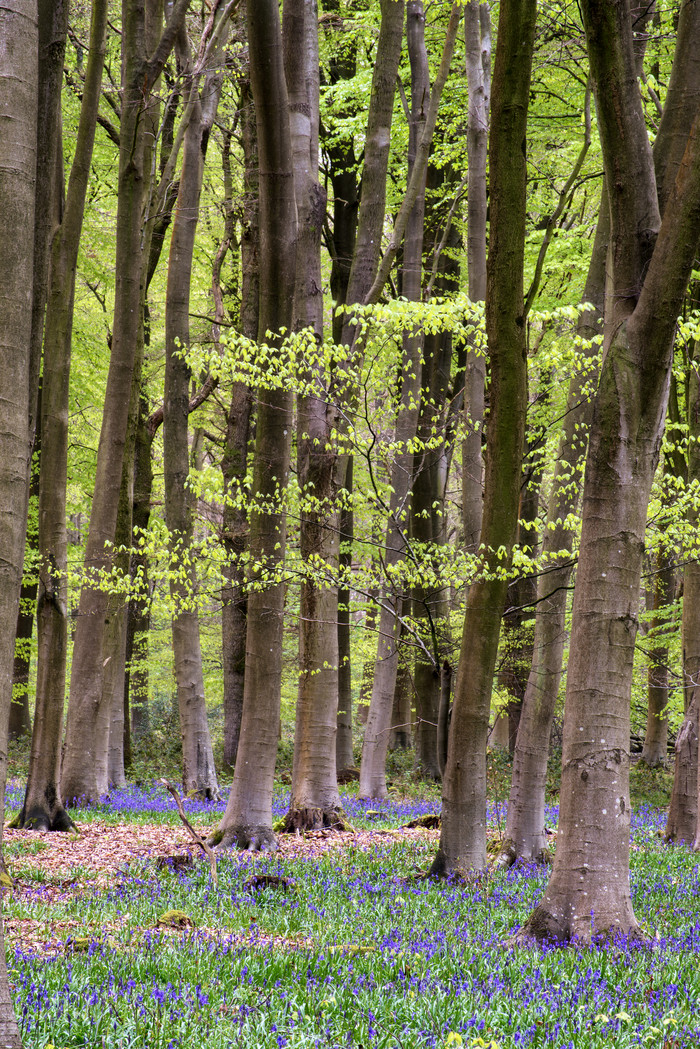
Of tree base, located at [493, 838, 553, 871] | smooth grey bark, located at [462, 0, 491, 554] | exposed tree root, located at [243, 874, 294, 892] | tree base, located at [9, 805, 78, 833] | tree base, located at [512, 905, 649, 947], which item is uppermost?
smooth grey bark, located at [462, 0, 491, 554]

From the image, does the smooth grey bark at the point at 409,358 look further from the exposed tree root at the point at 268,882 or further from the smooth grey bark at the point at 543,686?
the exposed tree root at the point at 268,882

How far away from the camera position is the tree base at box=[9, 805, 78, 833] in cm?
945

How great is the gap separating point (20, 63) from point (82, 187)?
8.04 m

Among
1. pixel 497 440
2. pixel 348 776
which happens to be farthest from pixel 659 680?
pixel 497 440

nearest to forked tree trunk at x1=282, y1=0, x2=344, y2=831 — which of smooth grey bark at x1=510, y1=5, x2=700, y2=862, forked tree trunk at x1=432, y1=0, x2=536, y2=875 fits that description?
smooth grey bark at x1=510, y1=5, x2=700, y2=862

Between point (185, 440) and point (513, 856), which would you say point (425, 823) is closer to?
point (513, 856)

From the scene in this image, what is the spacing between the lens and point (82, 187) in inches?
419

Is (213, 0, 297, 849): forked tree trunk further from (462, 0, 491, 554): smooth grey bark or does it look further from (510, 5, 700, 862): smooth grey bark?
(462, 0, 491, 554): smooth grey bark

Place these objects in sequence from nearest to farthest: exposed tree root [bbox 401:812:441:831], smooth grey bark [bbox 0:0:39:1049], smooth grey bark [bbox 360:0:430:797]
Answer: smooth grey bark [bbox 0:0:39:1049] < exposed tree root [bbox 401:812:441:831] < smooth grey bark [bbox 360:0:430:797]

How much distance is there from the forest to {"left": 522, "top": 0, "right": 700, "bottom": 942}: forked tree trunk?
22 mm

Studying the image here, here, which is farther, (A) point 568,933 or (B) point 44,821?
(B) point 44,821

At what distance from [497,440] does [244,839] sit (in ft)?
15.9

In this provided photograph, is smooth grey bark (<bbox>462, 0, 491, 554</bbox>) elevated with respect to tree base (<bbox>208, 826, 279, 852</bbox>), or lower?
elevated

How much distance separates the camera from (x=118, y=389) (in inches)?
468
